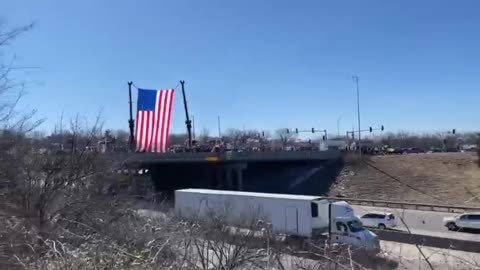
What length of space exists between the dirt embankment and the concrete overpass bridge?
2716 millimetres

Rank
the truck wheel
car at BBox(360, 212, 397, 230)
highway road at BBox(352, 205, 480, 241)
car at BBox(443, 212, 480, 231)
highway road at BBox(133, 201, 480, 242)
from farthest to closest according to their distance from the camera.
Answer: car at BBox(360, 212, 397, 230), the truck wheel, car at BBox(443, 212, 480, 231), highway road at BBox(352, 205, 480, 241), highway road at BBox(133, 201, 480, 242)

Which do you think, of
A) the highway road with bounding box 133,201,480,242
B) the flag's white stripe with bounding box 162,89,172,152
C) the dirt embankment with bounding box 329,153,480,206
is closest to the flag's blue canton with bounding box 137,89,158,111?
the flag's white stripe with bounding box 162,89,172,152

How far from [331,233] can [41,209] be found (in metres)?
19.5

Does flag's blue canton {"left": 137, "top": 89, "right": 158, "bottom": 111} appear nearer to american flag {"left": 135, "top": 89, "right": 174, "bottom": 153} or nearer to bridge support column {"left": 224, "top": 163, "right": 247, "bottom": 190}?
american flag {"left": 135, "top": 89, "right": 174, "bottom": 153}

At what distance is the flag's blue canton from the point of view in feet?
145

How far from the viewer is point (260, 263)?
10.5 meters

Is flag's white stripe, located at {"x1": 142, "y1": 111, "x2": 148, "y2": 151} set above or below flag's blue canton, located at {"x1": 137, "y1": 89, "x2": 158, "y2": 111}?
below

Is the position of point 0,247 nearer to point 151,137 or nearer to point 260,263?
point 260,263

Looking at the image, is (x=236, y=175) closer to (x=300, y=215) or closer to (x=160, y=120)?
(x=160, y=120)

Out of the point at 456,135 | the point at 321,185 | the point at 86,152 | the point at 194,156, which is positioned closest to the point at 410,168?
the point at 321,185

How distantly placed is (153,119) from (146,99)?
2402mm

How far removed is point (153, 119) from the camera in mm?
43406

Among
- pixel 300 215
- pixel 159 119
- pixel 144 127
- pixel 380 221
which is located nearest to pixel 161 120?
pixel 159 119

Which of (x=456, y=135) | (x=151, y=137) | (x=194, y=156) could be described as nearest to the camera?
(x=151, y=137)
